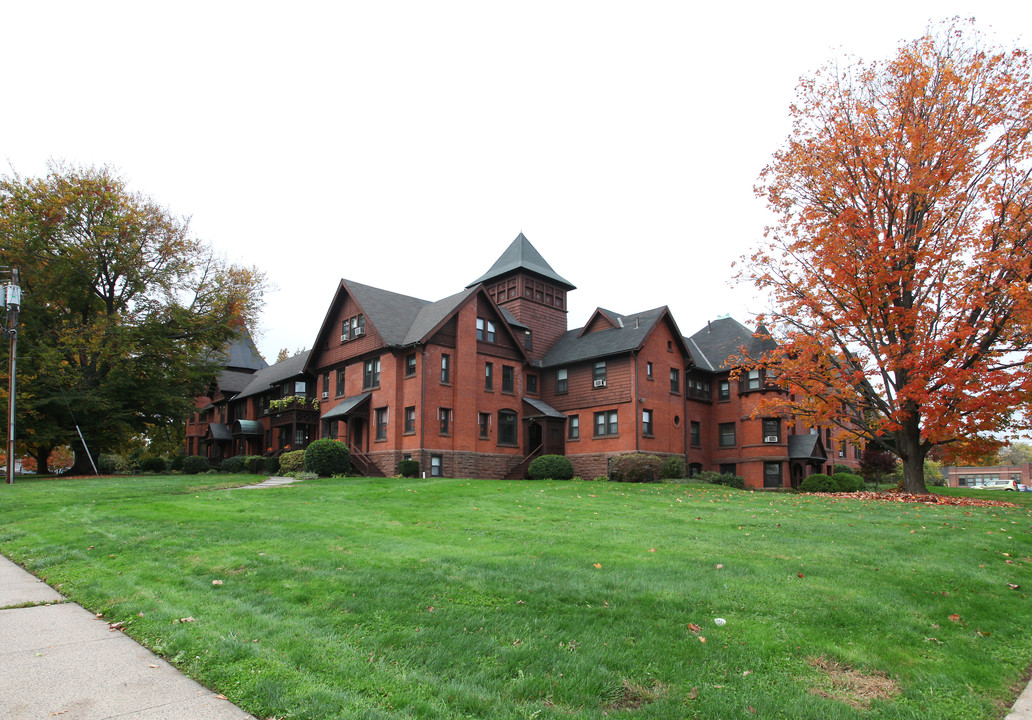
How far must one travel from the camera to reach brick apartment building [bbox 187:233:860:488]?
33156mm

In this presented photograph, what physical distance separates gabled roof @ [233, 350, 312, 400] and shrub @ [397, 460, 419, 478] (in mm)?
14002

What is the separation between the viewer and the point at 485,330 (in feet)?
117

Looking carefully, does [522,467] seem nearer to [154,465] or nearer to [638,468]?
[638,468]

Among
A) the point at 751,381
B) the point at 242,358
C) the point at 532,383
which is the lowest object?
the point at 532,383

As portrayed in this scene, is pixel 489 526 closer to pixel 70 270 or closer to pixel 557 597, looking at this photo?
pixel 557 597

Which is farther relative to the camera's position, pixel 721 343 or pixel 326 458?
pixel 721 343

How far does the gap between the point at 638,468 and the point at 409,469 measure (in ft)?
35.0

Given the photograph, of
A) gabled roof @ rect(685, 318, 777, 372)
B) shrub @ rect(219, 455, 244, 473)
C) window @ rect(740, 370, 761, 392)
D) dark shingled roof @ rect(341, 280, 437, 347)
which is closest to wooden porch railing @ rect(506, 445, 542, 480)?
dark shingled roof @ rect(341, 280, 437, 347)

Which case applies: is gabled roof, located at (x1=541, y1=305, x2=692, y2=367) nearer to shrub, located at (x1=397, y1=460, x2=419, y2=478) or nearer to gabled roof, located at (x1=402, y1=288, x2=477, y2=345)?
gabled roof, located at (x1=402, y1=288, x2=477, y2=345)

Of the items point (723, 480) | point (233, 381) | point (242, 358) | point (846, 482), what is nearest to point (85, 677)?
point (723, 480)

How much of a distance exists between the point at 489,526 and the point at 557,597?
6.10m

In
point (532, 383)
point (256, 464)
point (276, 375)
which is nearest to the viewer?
point (256, 464)

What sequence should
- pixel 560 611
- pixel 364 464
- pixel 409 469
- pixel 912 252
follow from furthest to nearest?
pixel 364 464, pixel 409 469, pixel 912 252, pixel 560 611

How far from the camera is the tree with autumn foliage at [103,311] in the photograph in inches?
1293
